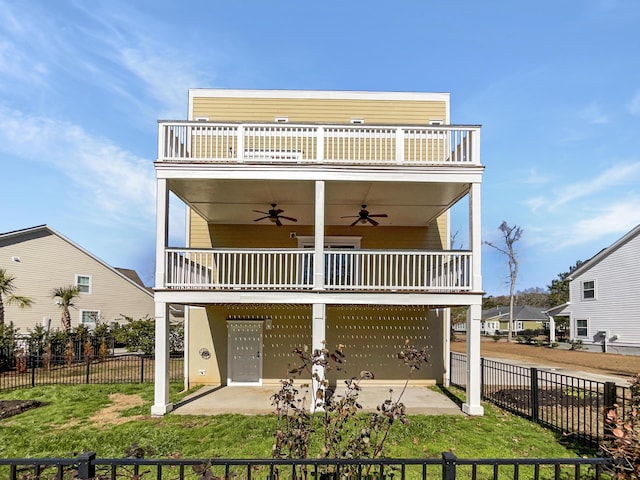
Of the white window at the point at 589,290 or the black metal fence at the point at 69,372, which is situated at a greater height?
the white window at the point at 589,290

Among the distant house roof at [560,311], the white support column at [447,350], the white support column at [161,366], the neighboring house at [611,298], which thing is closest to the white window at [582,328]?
the neighboring house at [611,298]

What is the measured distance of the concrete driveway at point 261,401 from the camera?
8758 millimetres

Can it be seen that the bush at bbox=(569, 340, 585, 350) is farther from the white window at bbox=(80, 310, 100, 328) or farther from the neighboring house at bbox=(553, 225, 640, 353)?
the white window at bbox=(80, 310, 100, 328)

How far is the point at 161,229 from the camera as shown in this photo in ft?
29.4

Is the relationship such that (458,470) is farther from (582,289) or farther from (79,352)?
(582,289)

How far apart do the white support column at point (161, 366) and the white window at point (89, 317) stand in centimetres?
1622

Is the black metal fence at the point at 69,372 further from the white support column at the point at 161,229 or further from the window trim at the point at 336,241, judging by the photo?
the window trim at the point at 336,241

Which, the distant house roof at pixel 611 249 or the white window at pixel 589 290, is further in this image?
the white window at pixel 589 290

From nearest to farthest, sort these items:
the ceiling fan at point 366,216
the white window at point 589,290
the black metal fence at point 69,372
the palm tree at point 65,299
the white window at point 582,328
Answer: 1. the ceiling fan at point 366,216
2. the black metal fence at point 69,372
3. the palm tree at point 65,299
4. the white window at point 589,290
5. the white window at point 582,328

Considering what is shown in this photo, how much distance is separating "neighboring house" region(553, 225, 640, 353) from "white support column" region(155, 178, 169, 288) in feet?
86.1

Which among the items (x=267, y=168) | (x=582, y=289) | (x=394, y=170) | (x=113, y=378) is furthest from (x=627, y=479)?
(x=582, y=289)

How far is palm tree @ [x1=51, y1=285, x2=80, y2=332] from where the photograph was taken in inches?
786

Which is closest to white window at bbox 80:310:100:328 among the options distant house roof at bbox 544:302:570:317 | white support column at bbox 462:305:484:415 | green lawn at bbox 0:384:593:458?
green lawn at bbox 0:384:593:458

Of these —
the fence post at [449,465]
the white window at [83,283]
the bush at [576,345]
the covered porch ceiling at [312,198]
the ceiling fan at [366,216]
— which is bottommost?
the bush at [576,345]
